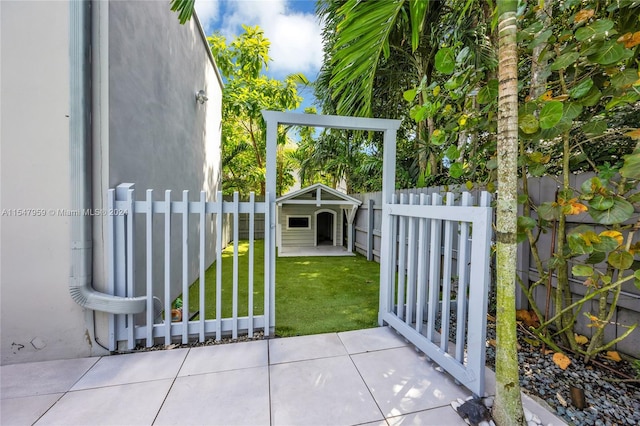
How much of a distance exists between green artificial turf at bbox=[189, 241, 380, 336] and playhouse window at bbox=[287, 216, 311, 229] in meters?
2.14

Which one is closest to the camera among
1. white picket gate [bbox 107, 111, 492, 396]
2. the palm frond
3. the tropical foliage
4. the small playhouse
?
white picket gate [bbox 107, 111, 492, 396]

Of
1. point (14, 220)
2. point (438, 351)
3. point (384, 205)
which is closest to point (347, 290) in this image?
point (384, 205)

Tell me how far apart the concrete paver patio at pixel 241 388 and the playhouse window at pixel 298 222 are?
226 inches

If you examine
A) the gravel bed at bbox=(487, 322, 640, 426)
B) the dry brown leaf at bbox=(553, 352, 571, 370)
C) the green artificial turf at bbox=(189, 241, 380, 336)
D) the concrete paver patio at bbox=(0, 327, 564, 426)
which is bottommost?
the green artificial turf at bbox=(189, 241, 380, 336)

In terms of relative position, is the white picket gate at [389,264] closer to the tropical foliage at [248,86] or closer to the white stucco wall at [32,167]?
the white stucco wall at [32,167]

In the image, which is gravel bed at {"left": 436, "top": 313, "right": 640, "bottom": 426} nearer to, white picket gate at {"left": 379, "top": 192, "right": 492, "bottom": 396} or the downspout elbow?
white picket gate at {"left": 379, "top": 192, "right": 492, "bottom": 396}

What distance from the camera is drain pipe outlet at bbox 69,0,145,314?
2.03m

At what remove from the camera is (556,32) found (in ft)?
8.77

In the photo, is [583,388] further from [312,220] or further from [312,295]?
[312,220]

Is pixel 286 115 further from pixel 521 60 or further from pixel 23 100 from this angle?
pixel 521 60

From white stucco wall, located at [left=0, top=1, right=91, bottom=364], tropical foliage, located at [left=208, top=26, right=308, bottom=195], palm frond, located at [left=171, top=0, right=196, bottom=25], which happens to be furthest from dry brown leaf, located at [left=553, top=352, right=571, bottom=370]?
tropical foliage, located at [left=208, top=26, right=308, bottom=195]

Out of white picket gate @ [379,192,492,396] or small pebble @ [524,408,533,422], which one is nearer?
small pebble @ [524,408,533,422]

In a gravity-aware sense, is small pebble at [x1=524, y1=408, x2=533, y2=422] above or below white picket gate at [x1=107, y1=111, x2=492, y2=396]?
below

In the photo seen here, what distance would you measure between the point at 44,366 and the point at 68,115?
1999 mm
